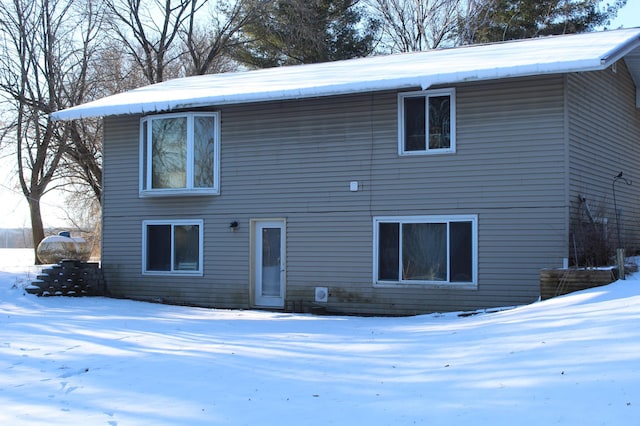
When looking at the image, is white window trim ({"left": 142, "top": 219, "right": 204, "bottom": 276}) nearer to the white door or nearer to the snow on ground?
the white door

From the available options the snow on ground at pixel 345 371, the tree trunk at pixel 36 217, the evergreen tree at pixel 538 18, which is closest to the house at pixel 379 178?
the snow on ground at pixel 345 371

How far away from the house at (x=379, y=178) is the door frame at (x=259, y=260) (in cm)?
3

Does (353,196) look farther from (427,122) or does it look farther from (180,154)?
(180,154)

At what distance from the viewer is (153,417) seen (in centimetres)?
561

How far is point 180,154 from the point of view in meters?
15.1

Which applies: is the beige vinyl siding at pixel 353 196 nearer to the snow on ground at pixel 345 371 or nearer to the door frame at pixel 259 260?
the door frame at pixel 259 260

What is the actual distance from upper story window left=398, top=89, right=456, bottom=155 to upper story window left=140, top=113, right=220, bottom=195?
4.19 meters

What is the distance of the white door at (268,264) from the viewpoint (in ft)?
47.6

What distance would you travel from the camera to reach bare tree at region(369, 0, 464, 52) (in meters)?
30.4

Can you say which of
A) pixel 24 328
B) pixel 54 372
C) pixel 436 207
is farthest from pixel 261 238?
pixel 54 372

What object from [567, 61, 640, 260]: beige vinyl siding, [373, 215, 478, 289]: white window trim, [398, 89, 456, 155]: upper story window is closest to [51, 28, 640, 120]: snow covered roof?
[398, 89, 456, 155]: upper story window

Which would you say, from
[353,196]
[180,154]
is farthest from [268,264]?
[180,154]

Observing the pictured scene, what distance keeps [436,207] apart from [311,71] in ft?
17.5

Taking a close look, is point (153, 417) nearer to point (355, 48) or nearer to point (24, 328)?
point (24, 328)
